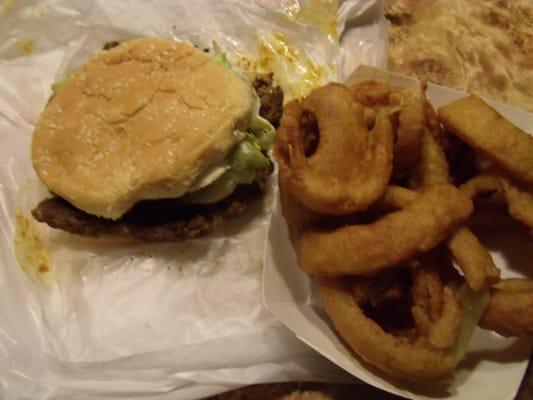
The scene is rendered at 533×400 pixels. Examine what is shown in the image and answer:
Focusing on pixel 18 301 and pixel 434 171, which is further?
pixel 18 301

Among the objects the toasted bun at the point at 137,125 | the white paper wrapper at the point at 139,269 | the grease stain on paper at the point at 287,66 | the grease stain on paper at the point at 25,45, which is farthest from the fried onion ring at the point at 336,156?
the grease stain on paper at the point at 25,45

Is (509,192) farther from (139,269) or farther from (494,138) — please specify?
(139,269)

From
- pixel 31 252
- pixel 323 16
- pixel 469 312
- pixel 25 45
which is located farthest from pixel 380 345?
pixel 25 45

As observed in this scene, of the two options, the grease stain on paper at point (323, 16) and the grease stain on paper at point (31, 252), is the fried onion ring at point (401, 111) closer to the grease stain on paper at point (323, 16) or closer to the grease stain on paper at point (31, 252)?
the grease stain on paper at point (323, 16)

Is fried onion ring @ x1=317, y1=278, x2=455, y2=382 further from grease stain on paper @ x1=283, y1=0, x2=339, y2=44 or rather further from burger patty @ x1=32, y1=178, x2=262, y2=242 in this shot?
grease stain on paper @ x1=283, y1=0, x2=339, y2=44

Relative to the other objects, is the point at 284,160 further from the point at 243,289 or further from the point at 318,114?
the point at 243,289

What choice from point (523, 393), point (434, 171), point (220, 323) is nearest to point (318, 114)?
point (434, 171)
